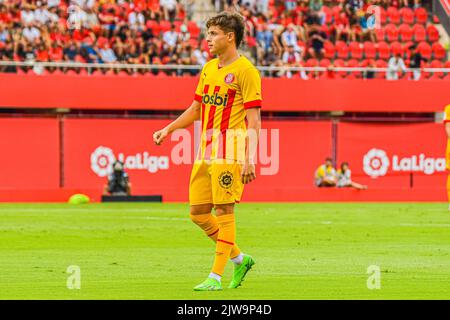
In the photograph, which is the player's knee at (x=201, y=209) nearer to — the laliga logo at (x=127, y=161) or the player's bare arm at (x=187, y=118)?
the player's bare arm at (x=187, y=118)

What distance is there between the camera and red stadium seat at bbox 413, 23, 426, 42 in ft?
134

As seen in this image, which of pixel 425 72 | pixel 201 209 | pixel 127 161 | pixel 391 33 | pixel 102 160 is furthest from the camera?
pixel 391 33

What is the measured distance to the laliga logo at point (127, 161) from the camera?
37656 mm

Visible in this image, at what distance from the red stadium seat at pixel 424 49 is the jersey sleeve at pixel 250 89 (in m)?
29.2

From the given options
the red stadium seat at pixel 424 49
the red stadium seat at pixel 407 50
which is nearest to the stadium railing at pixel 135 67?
the red stadium seat at pixel 407 50

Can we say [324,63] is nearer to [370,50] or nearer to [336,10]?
[370,50]

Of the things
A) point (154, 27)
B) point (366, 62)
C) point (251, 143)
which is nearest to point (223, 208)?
point (251, 143)

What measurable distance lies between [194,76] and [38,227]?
55.2 ft

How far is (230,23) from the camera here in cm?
1160

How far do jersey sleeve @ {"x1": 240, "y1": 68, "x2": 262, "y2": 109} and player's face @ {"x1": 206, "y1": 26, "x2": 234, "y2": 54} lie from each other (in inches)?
13.2

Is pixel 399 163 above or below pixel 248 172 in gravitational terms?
below

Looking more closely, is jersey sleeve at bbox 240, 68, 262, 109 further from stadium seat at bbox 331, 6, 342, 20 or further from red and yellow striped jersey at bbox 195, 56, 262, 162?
stadium seat at bbox 331, 6, 342, 20

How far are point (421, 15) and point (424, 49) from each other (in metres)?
2.09

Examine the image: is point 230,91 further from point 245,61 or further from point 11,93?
point 11,93
